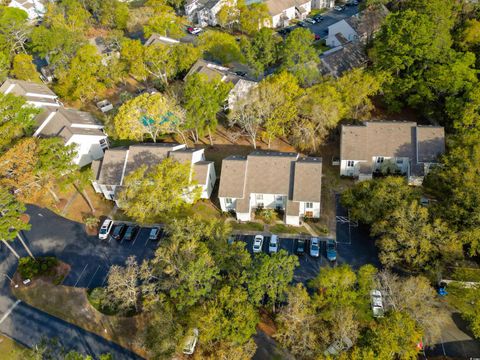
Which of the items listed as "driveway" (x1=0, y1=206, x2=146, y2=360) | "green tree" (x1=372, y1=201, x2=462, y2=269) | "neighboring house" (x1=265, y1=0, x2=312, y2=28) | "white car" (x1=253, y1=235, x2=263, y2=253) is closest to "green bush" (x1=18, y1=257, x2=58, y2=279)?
"driveway" (x1=0, y1=206, x2=146, y2=360)

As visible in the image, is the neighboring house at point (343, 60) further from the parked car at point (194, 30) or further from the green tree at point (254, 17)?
the parked car at point (194, 30)

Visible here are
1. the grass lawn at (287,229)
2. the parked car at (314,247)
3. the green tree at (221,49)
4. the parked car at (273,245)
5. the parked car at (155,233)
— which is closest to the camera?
the parked car at (314,247)

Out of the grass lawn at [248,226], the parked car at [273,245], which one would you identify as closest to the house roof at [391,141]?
the grass lawn at [248,226]

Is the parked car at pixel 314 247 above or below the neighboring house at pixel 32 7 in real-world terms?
below

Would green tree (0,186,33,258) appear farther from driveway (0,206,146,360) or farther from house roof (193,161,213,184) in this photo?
house roof (193,161,213,184)

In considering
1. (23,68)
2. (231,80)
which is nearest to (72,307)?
(231,80)

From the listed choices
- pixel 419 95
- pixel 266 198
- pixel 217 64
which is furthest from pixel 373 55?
pixel 266 198

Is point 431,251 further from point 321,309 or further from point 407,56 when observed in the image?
point 407,56
